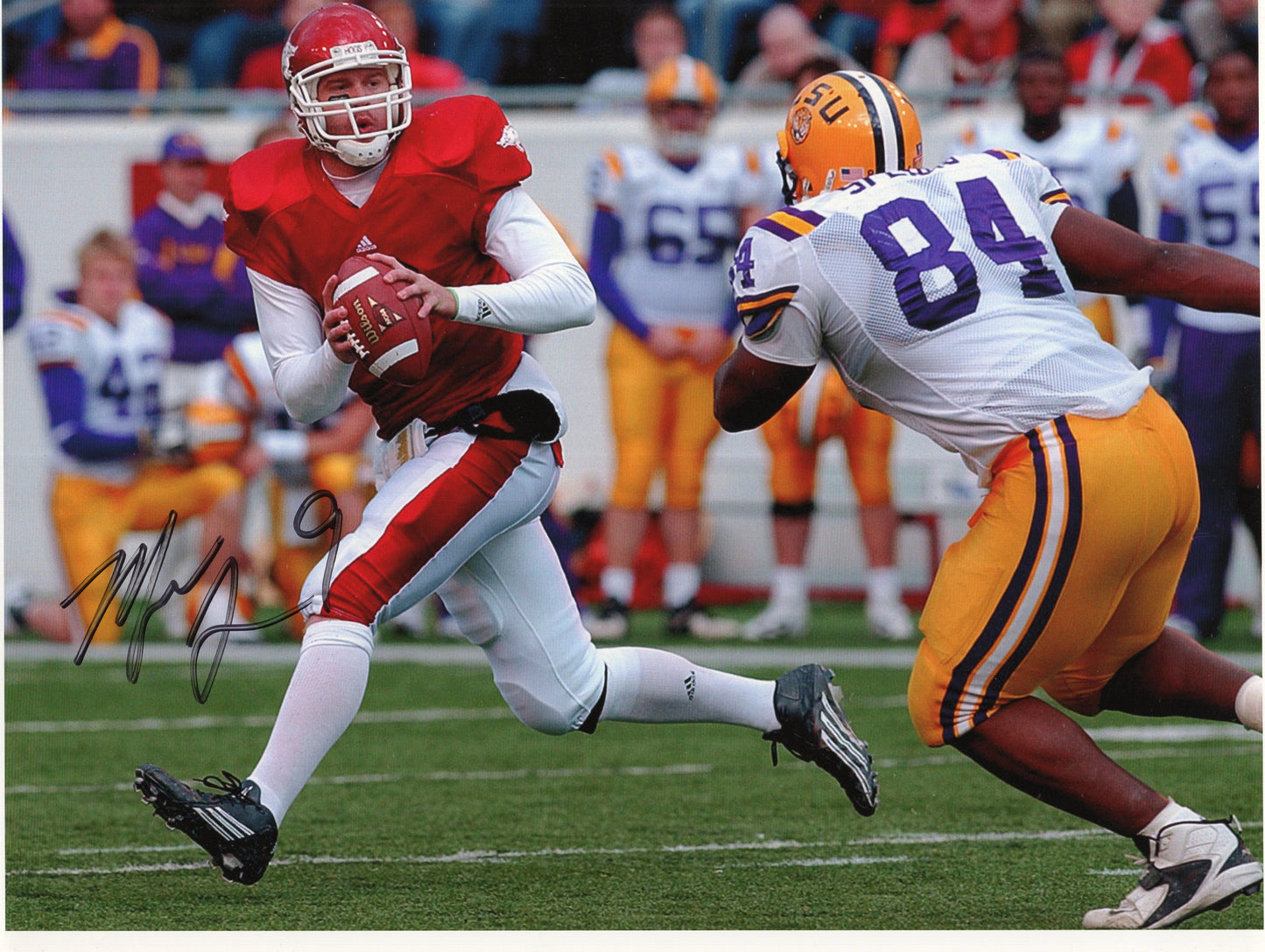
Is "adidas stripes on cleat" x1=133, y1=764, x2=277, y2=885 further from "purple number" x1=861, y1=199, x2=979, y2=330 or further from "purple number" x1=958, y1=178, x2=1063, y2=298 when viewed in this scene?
"purple number" x1=958, y1=178, x2=1063, y2=298

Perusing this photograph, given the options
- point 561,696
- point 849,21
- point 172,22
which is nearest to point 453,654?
point 561,696

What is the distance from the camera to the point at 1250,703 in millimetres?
2947

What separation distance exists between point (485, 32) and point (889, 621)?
3855 mm

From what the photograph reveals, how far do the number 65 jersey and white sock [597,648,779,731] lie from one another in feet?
2.55

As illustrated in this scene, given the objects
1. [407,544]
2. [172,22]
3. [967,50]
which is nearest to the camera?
[407,544]

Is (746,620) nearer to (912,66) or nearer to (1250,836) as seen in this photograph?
(912,66)

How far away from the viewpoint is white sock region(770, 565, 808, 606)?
6.89 m

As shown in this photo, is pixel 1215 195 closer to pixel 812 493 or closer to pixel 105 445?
pixel 812 493

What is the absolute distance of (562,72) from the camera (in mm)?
9195

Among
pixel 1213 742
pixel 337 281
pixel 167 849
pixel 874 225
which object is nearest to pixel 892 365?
pixel 874 225

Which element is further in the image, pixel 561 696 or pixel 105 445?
pixel 105 445

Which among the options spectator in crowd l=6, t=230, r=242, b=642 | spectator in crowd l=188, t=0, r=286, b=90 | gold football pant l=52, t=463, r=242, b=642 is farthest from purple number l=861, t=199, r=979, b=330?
spectator in crowd l=188, t=0, r=286, b=90

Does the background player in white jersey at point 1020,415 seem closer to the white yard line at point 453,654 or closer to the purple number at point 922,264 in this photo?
the purple number at point 922,264

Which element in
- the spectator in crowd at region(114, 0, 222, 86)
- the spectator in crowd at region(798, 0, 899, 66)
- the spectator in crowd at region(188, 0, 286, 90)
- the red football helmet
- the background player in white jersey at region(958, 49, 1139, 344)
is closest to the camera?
the red football helmet
